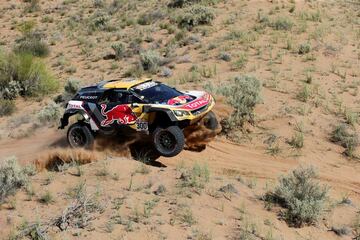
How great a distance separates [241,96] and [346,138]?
10.5ft

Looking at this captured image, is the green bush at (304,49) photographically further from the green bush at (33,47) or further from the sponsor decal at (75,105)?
the green bush at (33,47)

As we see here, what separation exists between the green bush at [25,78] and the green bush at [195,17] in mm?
6766

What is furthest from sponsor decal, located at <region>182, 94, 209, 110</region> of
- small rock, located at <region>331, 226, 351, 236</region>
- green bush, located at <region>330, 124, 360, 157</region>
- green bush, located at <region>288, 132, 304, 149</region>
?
small rock, located at <region>331, 226, 351, 236</region>

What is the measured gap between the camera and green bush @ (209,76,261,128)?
13852 millimetres

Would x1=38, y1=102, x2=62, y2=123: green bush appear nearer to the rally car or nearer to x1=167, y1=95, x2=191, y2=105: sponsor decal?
the rally car

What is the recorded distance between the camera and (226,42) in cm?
2061

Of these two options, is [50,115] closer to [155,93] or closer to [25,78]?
[25,78]

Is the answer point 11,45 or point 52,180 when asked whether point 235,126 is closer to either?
point 52,180

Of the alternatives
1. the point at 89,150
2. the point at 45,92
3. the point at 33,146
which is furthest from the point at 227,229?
the point at 45,92

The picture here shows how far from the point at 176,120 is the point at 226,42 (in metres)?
10.1

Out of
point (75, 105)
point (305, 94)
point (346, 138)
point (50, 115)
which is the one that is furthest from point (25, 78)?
point (346, 138)

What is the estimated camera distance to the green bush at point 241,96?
13852mm

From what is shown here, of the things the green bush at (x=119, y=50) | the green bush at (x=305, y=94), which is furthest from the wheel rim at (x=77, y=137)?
the green bush at (x=119, y=50)

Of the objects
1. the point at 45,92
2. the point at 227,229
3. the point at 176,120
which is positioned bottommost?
the point at 45,92
